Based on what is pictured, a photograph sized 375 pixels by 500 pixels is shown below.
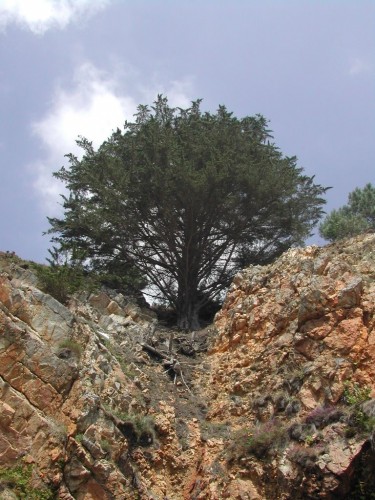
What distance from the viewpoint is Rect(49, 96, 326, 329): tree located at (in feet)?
62.8

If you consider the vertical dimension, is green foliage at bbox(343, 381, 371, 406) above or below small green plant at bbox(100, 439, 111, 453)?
above

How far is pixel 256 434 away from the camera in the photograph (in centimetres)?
1141

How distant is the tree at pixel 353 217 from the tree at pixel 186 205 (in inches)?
116

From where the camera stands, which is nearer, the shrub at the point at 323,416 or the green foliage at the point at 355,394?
the shrub at the point at 323,416

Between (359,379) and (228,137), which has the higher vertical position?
(228,137)

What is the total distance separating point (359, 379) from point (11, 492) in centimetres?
637

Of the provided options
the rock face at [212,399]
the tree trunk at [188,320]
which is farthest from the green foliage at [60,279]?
the tree trunk at [188,320]

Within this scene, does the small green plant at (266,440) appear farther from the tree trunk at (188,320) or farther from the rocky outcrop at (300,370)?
the tree trunk at (188,320)

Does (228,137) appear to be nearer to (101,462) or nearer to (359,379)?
(359,379)

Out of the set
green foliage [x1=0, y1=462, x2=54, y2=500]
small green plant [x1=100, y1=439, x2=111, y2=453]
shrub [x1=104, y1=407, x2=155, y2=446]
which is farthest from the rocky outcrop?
green foliage [x1=0, y1=462, x2=54, y2=500]

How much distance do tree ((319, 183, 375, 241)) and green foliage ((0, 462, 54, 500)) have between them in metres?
14.9

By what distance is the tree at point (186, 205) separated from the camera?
19156mm

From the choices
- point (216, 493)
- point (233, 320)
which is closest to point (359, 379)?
point (216, 493)

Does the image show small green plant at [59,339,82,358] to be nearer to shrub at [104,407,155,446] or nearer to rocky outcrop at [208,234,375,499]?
shrub at [104,407,155,446]
